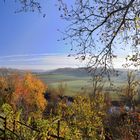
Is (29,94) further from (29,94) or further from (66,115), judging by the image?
(66,115)

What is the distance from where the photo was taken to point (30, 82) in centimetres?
10700

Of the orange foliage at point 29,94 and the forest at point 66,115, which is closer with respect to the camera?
the forest at point 66,115

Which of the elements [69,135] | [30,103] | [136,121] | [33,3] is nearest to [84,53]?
[33,3]

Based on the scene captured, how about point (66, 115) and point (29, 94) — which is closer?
point (66, 115)

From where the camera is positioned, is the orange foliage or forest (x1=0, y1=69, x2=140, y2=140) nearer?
forest (x1=0, y1=69, x2=140, y2=140)

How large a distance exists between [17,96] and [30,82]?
12246mm

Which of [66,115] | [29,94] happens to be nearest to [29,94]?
[29,94]

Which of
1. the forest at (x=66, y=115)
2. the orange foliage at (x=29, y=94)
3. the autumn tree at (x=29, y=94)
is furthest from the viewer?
the orange foliage at (x=29, y=94)

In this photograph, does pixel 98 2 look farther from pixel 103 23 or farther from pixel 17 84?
pixel 17 84

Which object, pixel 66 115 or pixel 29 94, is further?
pixel 29 94

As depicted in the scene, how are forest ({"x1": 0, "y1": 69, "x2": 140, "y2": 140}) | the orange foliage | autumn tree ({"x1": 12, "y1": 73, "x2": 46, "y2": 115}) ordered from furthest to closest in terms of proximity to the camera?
the orange foliage, autumn tree ({"x1": 12, "y1": 73, "x2": 46, "y2": 115}), forest ({"x1": 0, "y1": 69, "x2": 140, "y2": 140})

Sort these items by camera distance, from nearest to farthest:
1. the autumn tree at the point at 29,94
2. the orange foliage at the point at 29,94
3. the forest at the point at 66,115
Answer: the forest at the point at 66,115, the autumn tree at the point at 29,94, the orange foliage at the point at 29,94

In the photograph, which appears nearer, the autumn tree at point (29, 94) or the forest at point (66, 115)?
the forest at point (66, 115)

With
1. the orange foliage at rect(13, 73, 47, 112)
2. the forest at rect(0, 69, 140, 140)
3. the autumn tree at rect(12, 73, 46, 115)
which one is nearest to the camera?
the forest at rect(0, 69, 140, 140)
